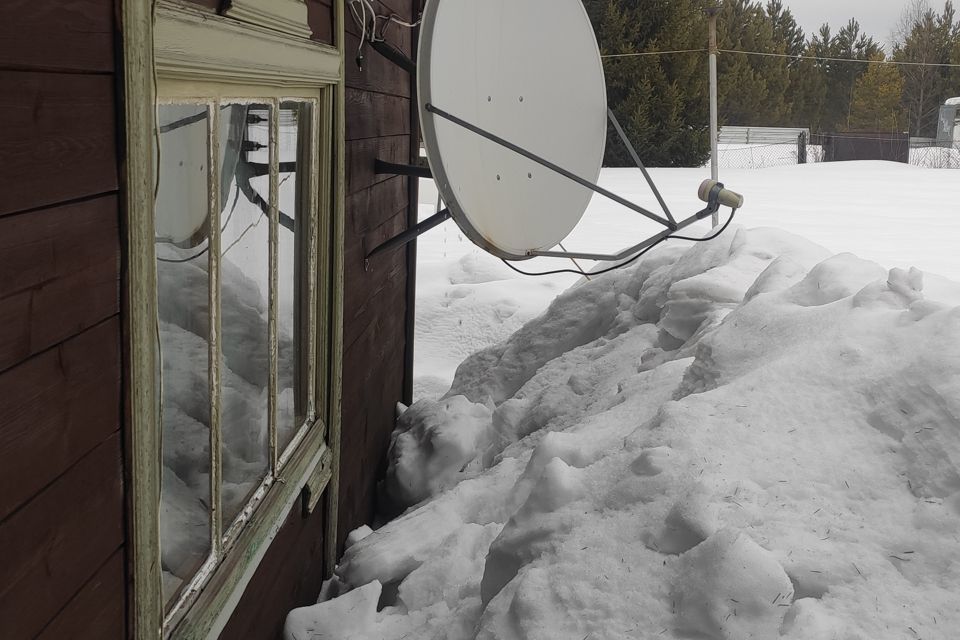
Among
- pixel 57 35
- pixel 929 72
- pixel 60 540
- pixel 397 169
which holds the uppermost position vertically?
pixel 929 72

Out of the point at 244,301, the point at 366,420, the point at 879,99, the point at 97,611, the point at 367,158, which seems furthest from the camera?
the point at 879,99

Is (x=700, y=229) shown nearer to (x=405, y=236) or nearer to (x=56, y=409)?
(x=405, y=236)

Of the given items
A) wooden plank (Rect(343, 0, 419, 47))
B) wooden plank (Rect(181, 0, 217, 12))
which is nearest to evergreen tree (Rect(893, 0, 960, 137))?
wooden plank (Rect(343, 0, 419, 47))

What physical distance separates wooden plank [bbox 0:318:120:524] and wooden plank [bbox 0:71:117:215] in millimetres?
184

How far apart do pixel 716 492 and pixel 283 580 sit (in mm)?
1178

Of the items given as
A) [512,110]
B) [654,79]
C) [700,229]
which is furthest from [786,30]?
[512,110]

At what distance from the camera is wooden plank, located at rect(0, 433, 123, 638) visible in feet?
3.39

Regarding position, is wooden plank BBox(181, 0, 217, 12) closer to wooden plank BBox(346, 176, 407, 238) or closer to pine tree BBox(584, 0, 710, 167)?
wooden plank BBox(346, 176, 407, 238)

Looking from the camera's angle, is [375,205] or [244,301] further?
[375,205]

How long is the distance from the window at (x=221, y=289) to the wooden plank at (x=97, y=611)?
1.6 inches

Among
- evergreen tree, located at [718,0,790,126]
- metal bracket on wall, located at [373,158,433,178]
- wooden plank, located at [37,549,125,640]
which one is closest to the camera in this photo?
wooden plank, located at [37,549,125,640]

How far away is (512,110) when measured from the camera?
3572 mm

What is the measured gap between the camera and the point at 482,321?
9.08m

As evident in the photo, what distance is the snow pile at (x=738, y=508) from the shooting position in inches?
73.9
